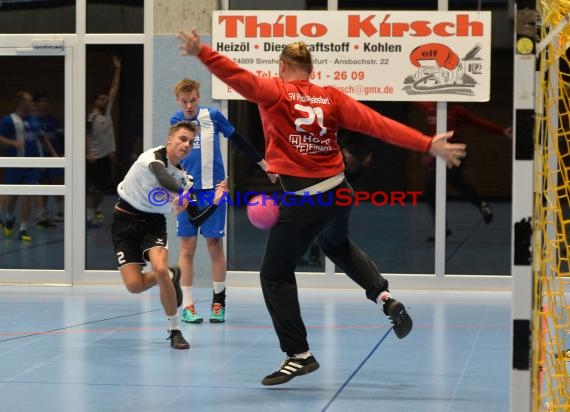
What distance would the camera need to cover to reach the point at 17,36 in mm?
12195

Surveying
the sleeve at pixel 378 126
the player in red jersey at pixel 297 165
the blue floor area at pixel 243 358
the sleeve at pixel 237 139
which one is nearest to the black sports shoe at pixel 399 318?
the blue floor area at pixel 243 358

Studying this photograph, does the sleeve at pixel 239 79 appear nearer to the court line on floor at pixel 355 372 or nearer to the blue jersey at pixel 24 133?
the court line on floor at pixel 355 372

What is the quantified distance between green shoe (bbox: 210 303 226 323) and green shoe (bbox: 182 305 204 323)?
0.11 m

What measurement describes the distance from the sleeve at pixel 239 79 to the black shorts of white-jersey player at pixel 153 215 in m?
1.51

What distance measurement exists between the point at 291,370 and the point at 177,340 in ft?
5.37

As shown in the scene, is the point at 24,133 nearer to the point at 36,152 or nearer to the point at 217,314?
the point at 36,152

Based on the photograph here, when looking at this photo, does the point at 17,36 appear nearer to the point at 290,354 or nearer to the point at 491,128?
the point at 491,128

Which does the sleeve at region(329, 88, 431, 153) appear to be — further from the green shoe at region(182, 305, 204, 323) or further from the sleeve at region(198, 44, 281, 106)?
the green shoe at region(182, 305, 204, 323)

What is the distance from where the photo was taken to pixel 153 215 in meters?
8.30

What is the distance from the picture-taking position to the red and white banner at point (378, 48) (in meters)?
11.6

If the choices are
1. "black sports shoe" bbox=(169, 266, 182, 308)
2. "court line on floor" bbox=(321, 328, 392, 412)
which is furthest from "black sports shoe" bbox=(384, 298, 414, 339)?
"black sports shoe" bbox=(169, 266, 182, 308)

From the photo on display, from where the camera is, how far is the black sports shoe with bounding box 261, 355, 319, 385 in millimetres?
6691

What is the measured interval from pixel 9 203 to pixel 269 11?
371cm

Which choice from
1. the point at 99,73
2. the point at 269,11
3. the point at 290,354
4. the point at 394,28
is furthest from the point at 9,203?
the point at 290,354
